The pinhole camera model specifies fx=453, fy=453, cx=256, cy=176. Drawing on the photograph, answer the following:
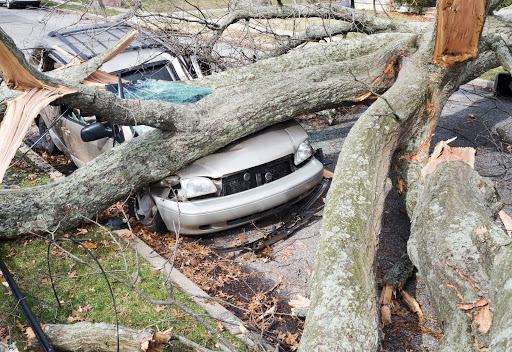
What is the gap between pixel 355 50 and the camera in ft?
20.9

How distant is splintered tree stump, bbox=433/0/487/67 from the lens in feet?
14.4

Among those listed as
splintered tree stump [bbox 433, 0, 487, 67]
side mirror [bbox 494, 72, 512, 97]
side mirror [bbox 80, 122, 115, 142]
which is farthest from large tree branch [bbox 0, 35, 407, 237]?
side mirror [bbox 494, 72, 512, 97]

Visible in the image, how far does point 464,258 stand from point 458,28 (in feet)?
8.54

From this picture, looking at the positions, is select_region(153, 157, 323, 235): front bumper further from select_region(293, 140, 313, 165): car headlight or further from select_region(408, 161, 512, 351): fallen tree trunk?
select_region(408, 161, 512, 351): fallen tree trunk

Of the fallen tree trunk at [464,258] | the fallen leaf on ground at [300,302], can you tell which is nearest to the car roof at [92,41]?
the fallen leaf on ground at [300,302]

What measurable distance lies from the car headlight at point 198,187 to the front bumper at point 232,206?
0.08 m

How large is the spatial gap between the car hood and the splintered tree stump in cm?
182

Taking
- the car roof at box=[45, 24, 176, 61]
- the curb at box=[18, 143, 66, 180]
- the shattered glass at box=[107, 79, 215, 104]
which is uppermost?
the car roof at box=[45, 24, 176, 61]

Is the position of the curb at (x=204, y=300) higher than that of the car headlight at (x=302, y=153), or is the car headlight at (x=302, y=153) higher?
the car headlight at (x=302, y=153)

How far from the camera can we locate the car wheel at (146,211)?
16.9 ft

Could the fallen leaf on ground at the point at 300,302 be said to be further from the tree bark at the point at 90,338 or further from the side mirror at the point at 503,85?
the side mirror at the point at 503,85

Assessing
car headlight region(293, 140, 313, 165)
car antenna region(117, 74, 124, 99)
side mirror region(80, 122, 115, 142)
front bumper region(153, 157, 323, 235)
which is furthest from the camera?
car antenna region(117, 74, 124, 99)

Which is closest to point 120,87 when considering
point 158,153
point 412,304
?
point 158,153

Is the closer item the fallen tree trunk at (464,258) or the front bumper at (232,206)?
the fallen tree trunk at (464,258)
